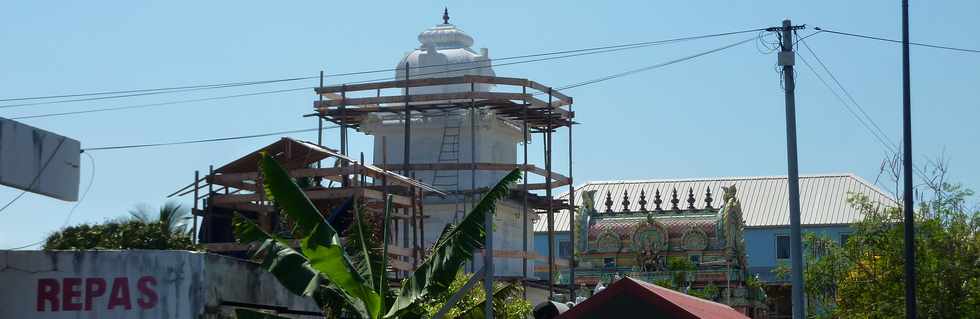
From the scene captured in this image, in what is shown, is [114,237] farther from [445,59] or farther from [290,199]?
[445,59]

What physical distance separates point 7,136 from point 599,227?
31687 millimetres

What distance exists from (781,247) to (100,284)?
2086 inches

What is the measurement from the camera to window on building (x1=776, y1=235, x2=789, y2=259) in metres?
70.7

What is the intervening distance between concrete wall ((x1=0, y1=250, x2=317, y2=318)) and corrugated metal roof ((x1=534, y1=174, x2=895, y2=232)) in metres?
47.4

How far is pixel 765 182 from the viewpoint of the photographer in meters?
74.6

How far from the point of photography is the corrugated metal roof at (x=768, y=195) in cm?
6969

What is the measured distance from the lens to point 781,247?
232 feet

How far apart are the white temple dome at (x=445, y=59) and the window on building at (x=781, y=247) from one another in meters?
28.2

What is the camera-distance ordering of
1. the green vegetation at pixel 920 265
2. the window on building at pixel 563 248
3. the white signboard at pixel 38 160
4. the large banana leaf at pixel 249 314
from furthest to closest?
1. the window on building at pixel 563 248
2. the green vegetation at pixel 920 265
3. the large banana leaf at pixel 249 314
4. the white signboard at pixel 38 160

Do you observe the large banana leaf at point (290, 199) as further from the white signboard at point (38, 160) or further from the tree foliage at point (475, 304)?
the white signboard at point (38, 160)

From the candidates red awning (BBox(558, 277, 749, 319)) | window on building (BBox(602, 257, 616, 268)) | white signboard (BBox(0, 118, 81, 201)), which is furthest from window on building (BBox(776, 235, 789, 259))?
red awning (BBox(558, 277, 749, 319))

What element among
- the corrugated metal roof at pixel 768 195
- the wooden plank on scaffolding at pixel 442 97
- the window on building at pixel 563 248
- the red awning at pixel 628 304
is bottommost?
the red awning at pixel 628 304

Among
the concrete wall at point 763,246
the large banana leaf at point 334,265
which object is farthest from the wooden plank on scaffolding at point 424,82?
the concrete wall at point 763,246

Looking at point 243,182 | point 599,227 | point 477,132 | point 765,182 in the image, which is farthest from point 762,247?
point 243,182
